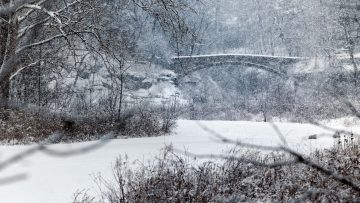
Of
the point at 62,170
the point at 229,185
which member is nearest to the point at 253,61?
the point at 62,170

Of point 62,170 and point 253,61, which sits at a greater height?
point 253,61

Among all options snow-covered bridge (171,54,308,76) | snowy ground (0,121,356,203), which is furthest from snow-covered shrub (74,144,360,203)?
snow-covered bridge (171,54,308,76)

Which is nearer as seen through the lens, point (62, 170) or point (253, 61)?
point (62, 170)

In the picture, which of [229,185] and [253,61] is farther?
[253,61]

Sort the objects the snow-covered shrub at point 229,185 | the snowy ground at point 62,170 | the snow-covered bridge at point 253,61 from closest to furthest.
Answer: the snow-covered shrub at point 229,185
the snowy ground at point 62,170
the snow-covered bridge at point 253,61

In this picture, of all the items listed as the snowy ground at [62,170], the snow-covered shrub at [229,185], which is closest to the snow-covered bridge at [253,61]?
the snowy ground at [62,170]

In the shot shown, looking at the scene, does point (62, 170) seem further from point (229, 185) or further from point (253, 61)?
point (253, 61)

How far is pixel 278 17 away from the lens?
95.9 m

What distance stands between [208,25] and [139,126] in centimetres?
8571

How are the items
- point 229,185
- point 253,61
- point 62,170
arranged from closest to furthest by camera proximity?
1. point 229,185
2. point 62,170
3. point 253,61

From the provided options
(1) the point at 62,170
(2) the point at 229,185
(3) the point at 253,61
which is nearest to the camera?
(2) the point at 229,185

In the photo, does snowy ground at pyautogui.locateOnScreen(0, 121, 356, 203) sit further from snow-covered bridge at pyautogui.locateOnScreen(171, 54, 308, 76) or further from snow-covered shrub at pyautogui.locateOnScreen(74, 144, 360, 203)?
snow-covered bridge at pyautogui.locateOnScreen(171, 54, 308, 76)

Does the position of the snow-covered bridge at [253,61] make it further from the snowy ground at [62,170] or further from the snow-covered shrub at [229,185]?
the snow-covered shrub at [229,185]

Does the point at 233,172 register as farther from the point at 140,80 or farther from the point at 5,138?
Answer: the point at 140,80
